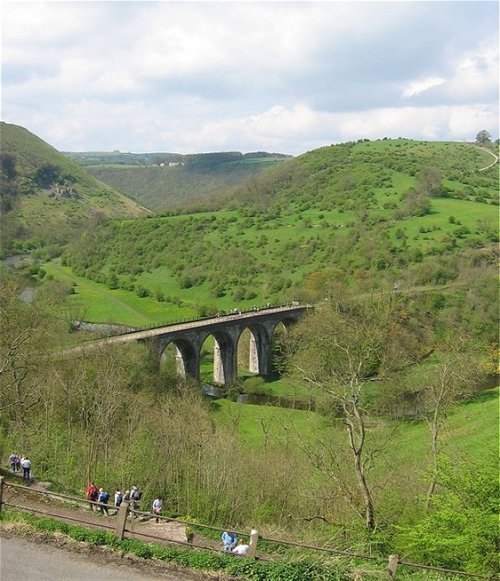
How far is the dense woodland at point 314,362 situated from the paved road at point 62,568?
325 inches

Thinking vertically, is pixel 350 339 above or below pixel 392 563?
below

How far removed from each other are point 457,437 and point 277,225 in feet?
259

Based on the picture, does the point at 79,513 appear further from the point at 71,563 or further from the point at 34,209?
the point at 34,209

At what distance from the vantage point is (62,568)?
40.6 ft

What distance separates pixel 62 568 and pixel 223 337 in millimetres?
55376

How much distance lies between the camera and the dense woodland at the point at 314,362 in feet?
76.3

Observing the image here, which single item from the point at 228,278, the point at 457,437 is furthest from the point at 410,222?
the point at 457,437

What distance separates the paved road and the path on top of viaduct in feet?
114

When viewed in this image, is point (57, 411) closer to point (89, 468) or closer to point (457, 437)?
point (89, 468)

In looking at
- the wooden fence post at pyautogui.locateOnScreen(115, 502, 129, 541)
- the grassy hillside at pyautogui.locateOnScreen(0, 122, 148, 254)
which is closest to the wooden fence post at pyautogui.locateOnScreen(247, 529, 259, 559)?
the wooden fence post at pyautogui.locateOnScreen(115, 502, 129, 541)

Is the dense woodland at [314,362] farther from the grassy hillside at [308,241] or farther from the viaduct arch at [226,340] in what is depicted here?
the viaduct arch at [226,340]

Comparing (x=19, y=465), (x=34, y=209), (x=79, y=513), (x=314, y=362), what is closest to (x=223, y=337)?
(x=314, y=362)

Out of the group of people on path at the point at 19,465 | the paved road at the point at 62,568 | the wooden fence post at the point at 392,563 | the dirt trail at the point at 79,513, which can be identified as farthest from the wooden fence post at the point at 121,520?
the group of people on path at the point at 19,465

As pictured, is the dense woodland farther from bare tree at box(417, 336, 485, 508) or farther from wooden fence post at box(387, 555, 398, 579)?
wooden fence post at box(387, 555, 398, 579)
